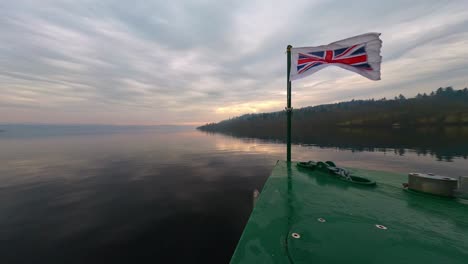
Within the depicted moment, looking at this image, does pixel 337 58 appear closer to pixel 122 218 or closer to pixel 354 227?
pixel 354 227

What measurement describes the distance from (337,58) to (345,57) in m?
0.35

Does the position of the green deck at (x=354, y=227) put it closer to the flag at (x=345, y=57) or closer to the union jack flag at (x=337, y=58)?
the flag at (x=345, y=57)

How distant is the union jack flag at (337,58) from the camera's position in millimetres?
7809

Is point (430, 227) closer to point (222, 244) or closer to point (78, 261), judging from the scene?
point (222, 244)

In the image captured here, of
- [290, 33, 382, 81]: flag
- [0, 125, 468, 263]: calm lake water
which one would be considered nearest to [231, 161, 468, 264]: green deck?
[0, 125, 468, 263]: calm lake water

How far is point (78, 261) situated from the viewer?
6.12 meters

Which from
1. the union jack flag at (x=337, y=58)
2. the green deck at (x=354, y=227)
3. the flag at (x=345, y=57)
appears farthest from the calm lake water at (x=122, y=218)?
the union jack flag at (x=337, y=58)

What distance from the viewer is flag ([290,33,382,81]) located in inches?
299

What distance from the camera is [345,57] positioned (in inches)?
321

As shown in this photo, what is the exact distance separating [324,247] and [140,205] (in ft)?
36.6

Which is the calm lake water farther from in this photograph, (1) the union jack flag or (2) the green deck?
(1) the union jack flag

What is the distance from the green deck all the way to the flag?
5.60m

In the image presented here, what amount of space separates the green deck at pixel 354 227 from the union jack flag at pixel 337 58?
588cm

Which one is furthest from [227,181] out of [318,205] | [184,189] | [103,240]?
[318,205]
